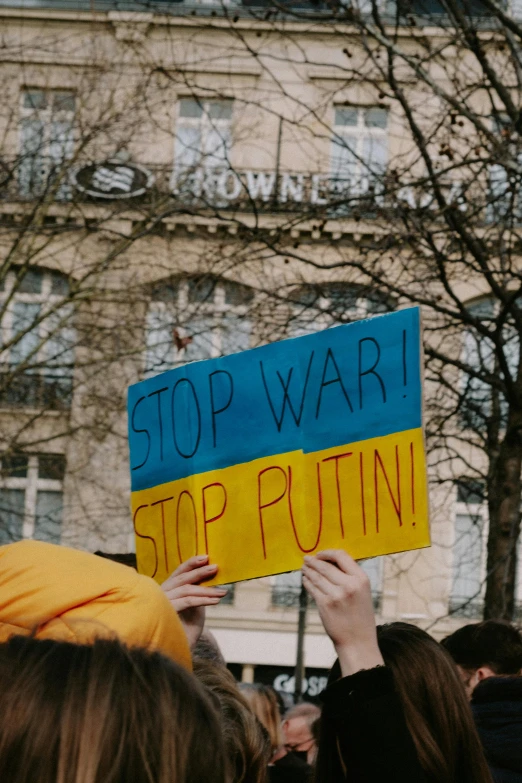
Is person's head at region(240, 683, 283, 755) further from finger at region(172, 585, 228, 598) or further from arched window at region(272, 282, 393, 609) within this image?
finger at region(172, 585, 228, 598)

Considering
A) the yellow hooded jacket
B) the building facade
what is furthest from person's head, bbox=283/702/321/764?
the yellow hooded jacket

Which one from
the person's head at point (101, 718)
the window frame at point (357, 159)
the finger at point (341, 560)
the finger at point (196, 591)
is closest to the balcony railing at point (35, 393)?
the window frame at point (357, 159)

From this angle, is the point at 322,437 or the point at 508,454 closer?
the point at 322,437

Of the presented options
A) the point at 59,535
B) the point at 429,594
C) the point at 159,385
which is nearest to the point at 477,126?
the point at 159,385

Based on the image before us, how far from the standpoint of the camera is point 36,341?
18.8 metres

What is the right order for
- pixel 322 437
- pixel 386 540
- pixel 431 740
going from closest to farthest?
1. pixel 431 740
2. pixel 386 540
3. pixel 322 437

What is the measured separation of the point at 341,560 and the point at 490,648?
1887mm

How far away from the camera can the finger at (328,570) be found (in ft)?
6.76

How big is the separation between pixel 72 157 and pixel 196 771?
46.1 feet

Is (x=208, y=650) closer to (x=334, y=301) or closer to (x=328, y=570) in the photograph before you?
(x=328, y=570)

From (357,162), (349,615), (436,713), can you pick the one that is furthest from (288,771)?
(357,162)

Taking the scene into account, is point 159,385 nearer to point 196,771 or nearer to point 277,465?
point 277,465

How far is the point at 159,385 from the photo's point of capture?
3062mm

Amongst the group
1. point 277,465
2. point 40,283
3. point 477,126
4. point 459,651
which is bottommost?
point 459,651
